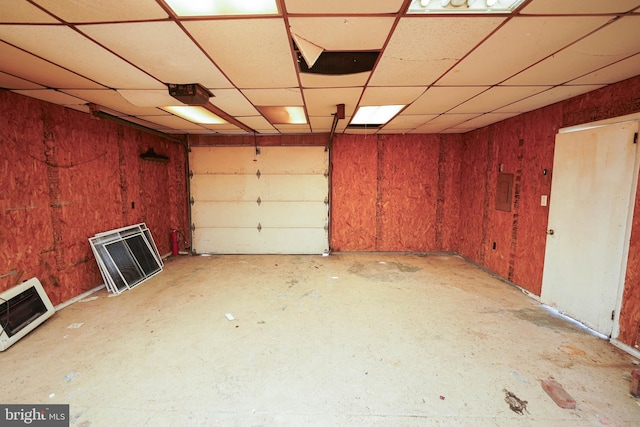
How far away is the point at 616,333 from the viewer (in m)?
2.48

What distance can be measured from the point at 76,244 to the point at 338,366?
3756mm

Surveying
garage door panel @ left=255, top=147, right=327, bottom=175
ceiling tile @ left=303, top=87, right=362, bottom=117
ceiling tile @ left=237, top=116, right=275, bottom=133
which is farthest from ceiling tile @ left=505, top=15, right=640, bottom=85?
garage door panel @ left=255, top=147, right=327, bottom=175

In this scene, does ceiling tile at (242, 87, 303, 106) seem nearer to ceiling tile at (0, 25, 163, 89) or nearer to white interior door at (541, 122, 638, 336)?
ceiling tile at (0, 25, 163, 89)

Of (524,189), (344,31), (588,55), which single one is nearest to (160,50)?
(344,31)

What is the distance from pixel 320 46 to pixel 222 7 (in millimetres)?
692

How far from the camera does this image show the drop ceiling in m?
1.48

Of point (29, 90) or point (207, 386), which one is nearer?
point (207, 386)

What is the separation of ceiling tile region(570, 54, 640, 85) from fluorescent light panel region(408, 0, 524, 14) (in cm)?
148

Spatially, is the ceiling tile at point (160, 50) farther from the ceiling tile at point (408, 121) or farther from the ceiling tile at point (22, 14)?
the ceiling tile at point (408, 121)

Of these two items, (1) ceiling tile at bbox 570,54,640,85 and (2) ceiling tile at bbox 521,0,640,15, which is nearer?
(2) ceiling tile at bbox 521,0,640,15

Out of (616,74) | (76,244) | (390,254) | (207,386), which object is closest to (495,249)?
(390,254)

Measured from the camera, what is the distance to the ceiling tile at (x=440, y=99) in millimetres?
2691

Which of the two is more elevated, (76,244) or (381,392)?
(76,244)

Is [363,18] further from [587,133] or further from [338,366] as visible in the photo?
[587,133]
